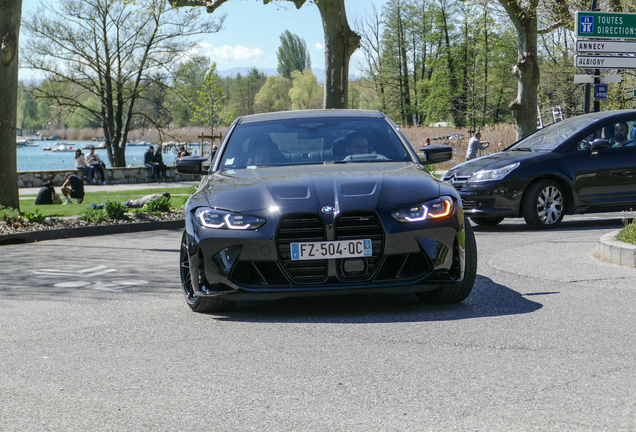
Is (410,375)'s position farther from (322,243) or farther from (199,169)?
(199,169)

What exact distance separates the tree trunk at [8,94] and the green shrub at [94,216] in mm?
1438

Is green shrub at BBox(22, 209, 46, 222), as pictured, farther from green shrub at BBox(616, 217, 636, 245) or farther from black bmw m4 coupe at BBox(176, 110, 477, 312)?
green shrub at BBox(616, 217, 636, 245)

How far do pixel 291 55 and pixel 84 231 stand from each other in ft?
436

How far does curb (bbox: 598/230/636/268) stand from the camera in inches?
289

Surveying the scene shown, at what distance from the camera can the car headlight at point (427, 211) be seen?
16.6 feet

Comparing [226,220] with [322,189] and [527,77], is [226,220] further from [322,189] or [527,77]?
[527,77]

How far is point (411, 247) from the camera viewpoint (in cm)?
507

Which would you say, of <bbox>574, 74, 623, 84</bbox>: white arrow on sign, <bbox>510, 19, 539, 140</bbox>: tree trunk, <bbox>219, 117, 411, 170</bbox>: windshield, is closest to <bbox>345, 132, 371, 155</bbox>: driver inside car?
<bbox>219, 117, 411, 170</bbox>: windshield

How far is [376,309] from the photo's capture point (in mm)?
5609

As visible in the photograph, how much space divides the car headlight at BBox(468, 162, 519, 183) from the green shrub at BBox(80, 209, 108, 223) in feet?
21.8

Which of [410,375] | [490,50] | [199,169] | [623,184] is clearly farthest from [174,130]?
[410,375]

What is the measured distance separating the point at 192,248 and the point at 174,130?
4334 centimetres

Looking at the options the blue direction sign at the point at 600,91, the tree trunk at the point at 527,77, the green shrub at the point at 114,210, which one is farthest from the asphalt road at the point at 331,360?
the tree trunk at the point at 527,77

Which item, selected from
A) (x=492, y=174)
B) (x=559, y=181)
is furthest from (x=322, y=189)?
(x=559, y=181)
